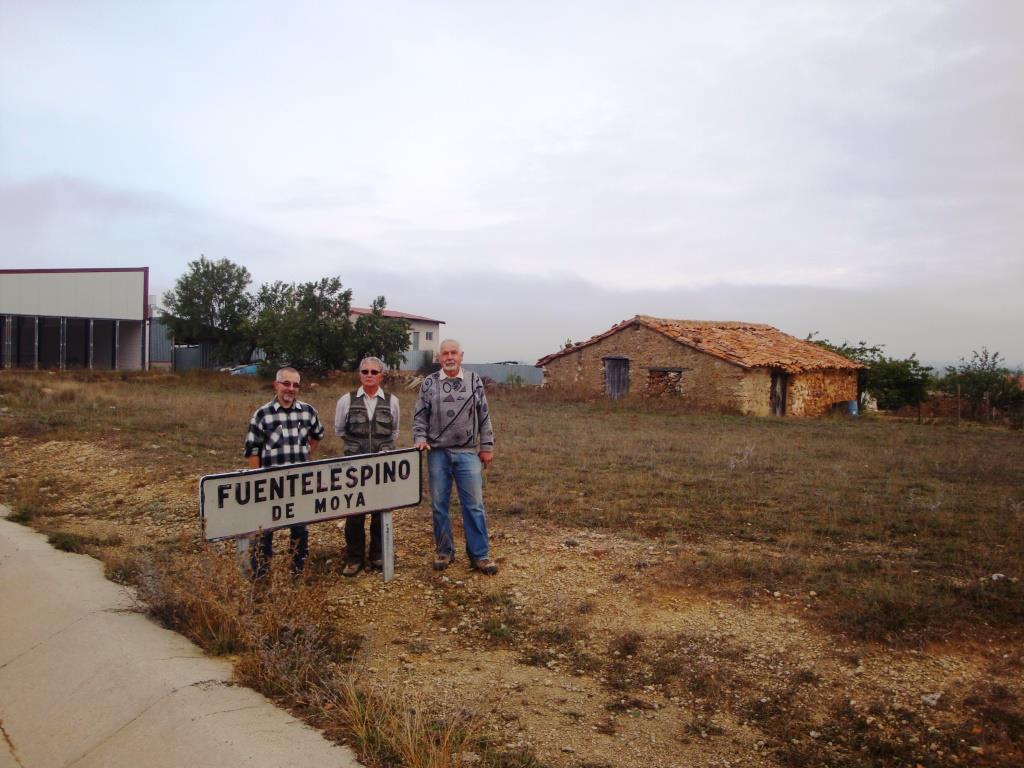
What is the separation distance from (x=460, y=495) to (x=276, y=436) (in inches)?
58.4

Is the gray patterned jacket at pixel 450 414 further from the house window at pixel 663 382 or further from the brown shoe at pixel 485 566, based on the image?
the house window at pixel 663 382

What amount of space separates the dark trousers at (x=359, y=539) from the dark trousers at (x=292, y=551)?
369mm

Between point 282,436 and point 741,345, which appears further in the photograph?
point 741,345

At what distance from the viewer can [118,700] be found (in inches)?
155

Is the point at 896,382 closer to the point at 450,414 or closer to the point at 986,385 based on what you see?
the point at 986,385

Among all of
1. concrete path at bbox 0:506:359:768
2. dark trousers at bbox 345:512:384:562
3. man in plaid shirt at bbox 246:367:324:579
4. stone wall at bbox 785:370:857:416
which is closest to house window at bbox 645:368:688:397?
stone wall at bbox 785:370:857:416

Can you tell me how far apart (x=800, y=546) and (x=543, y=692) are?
3.72 meters

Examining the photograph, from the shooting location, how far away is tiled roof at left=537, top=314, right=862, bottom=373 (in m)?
25.5

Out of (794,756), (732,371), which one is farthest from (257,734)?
(732,371)

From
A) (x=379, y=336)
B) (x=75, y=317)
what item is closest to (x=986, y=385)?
(x=379, y=336)

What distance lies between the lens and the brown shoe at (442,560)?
6184mm

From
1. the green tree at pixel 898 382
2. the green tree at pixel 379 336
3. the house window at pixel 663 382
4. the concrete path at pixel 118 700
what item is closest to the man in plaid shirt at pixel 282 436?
the concrete path at pixel 118 700

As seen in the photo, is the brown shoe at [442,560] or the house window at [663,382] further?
the house window at [663,382]

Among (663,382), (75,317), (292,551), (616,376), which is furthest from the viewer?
(75,317)
